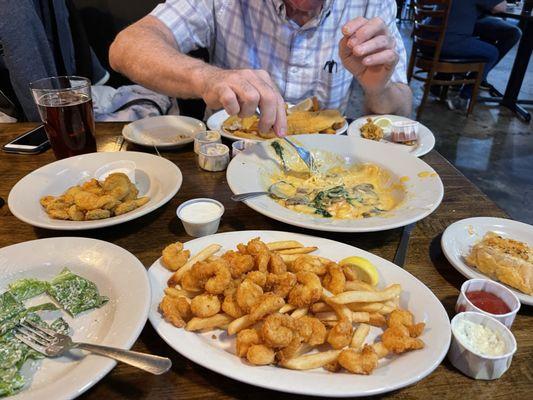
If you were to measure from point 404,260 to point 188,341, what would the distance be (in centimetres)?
75

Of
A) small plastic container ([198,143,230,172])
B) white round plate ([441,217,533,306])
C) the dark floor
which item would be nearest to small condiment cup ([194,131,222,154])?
small plastic container ([198,143,230,172])

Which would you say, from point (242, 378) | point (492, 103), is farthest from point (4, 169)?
point (492, 103)

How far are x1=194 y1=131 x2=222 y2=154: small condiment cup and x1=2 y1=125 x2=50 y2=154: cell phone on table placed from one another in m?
0.75

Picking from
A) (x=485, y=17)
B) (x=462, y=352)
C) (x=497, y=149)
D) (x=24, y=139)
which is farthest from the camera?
(x=485, y=17)

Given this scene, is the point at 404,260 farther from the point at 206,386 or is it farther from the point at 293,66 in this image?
the point at 293,66

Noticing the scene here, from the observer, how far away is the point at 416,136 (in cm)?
216

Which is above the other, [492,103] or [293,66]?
[293,66]

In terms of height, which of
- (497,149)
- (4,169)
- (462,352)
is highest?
(462,352)

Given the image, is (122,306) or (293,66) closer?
(122,306)

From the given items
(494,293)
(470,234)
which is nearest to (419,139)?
(470,234)

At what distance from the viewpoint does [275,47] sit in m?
2.57

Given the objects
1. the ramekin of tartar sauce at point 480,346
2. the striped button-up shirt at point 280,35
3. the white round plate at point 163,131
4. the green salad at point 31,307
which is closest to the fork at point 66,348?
the green salad at point 31,307

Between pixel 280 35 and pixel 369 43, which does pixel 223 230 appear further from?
pixel 280 35

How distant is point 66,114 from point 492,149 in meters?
5.44
